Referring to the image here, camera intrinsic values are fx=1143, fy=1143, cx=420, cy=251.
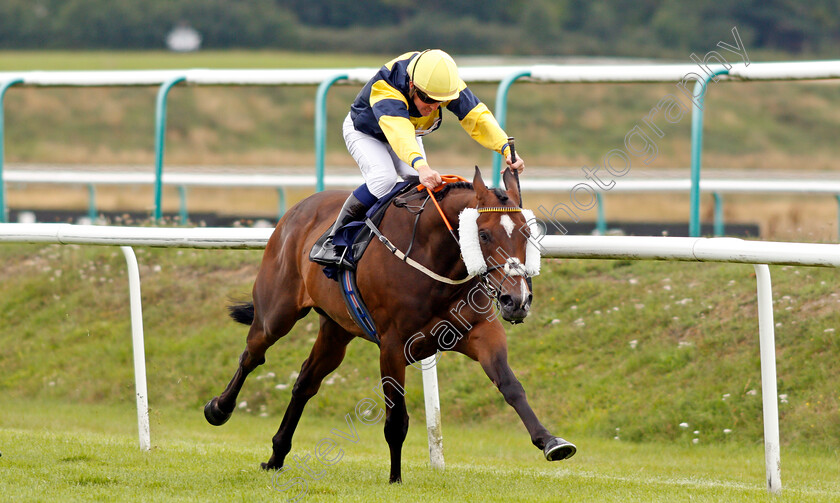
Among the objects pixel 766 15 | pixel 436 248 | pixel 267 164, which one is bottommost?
pixel 267 164

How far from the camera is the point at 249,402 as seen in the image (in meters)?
8.00

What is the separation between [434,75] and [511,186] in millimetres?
716

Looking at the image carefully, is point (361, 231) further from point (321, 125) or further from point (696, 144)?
point (321, 125)

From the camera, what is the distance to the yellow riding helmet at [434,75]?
16.5 ft

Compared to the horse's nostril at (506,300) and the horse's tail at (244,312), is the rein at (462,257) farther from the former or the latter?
the horse's tail at (244,312)

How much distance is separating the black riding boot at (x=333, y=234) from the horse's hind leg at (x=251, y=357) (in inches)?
23.9

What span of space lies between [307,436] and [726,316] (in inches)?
108

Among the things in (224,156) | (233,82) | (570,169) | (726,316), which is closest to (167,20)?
(224,156)

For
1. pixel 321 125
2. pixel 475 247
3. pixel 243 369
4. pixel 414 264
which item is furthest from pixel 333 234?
pixel 321 125

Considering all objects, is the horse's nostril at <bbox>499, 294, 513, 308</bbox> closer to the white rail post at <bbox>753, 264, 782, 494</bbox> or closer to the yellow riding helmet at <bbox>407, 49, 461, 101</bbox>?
the white rail post at <bbox>753, 264, 782, 494</bbox>

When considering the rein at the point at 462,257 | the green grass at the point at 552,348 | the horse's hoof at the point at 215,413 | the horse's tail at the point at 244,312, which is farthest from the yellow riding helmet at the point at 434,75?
the green grass at the point at 552,348

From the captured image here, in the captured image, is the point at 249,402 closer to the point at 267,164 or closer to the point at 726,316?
the point at 726,316

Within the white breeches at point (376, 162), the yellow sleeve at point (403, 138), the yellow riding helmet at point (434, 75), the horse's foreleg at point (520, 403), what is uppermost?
the yellow riding helmet at point (434, 75)

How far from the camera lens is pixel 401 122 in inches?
198
